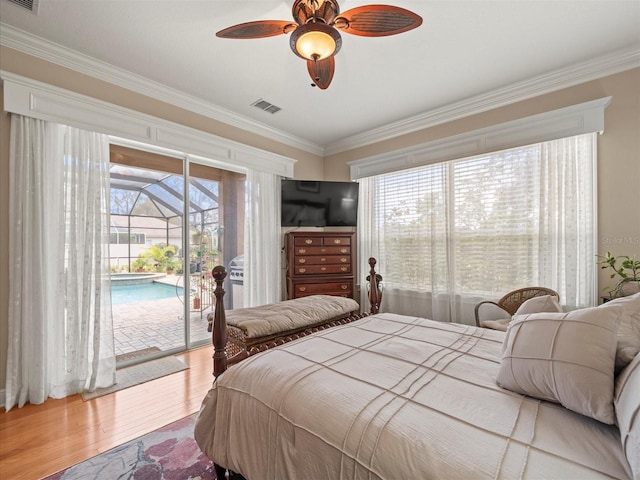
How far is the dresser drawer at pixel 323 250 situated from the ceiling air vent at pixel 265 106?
1.77 metres

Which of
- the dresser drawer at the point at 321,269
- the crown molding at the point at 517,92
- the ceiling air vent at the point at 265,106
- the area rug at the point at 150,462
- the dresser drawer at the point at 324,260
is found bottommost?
the area rug at the point at 150,462

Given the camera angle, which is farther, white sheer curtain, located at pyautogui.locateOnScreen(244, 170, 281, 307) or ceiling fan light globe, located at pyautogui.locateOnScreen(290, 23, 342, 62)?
white sheer curtain, located at pyautogui.locateOnScreen(244, 170, 281, 307)

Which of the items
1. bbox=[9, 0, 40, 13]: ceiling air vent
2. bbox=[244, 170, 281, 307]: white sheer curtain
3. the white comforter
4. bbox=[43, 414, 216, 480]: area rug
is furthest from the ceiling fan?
bbox=[43, 414, 216, 480]: area rug

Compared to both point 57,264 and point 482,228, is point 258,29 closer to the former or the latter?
point 57,264

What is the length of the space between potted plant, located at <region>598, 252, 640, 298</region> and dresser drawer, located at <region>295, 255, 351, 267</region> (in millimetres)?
2628

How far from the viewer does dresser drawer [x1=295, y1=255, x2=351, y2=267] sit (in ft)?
12.8

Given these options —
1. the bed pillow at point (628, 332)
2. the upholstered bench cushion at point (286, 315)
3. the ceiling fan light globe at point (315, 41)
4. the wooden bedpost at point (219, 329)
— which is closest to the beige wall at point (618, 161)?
the bed pillow at point (628, 332)

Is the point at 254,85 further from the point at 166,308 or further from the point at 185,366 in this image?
the point at 185,366

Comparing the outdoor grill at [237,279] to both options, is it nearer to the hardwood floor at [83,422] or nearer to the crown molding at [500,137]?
the hardwood floor at [83,422]

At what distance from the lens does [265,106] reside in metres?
3.36

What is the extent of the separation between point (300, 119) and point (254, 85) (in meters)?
0.92

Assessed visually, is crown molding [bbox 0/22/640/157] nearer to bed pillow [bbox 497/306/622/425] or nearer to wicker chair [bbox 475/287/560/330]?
wicker chair [bbox 475/287/560/330]

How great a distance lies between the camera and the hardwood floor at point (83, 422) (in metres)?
1.66

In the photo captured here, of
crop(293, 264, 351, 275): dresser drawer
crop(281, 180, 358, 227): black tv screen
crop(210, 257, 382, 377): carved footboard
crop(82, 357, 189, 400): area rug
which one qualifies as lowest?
crop(82, 357, 189, 400): area rug
